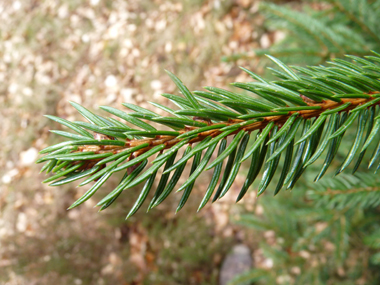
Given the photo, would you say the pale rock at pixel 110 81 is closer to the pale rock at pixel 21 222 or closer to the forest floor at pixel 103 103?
the forest floor at pixel 103 103

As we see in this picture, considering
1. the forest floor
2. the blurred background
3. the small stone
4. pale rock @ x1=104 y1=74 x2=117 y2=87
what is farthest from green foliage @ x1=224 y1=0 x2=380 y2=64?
pale rock @ x1=104 y1=74 x2=117 y2=87

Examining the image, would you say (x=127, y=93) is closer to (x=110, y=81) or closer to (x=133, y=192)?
(x=110, y=81)

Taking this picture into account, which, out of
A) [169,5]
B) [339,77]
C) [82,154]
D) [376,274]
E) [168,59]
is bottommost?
[376,274]

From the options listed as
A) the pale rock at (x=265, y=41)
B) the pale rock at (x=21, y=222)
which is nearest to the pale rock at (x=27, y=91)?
the pale rock at (x=21, y=222)

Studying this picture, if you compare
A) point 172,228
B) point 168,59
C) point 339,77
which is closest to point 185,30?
point 168,59

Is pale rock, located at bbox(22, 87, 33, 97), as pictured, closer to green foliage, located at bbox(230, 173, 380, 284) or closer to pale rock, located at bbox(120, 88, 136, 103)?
pale rock, located at bbox(120, 88, 136, 103)

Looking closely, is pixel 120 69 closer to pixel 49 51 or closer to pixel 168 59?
pixel 168 59

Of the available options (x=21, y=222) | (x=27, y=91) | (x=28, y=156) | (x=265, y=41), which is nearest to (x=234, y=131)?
(x=265, y=41)
